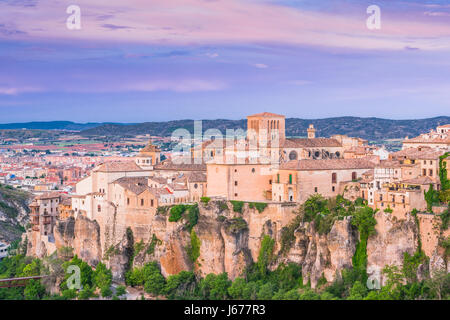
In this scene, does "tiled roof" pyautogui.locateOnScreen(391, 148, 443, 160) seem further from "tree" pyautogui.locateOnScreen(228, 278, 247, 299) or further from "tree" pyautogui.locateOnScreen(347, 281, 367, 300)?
"tree" pyautogui.locateOnScreen(228, 278, 247, 299)

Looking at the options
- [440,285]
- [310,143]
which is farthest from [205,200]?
[440,285]

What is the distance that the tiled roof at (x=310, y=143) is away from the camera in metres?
56.6

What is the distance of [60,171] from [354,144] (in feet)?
206

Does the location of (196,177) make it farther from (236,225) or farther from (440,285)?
(440,285)

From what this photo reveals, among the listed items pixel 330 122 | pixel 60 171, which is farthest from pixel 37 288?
pixel 330 122

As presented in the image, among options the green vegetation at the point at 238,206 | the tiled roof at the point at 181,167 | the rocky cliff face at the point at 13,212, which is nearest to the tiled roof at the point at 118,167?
the tiled roof at the point at 181,167

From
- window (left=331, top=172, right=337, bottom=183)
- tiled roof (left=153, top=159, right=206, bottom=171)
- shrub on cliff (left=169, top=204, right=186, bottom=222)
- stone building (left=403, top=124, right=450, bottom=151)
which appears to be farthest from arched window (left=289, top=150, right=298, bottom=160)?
shrub on cliff (left=169, top=204, right=186, bottom=222)

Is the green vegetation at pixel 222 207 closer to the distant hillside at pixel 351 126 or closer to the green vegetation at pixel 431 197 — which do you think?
the green vegetation at pixel 431 197

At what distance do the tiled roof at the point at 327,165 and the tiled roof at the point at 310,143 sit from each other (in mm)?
5899

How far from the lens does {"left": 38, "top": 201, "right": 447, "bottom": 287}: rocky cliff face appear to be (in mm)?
43562

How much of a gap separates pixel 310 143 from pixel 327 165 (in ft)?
28.2

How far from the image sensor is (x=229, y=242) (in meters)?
49.5

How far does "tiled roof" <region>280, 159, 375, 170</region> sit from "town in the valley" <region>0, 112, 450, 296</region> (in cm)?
7

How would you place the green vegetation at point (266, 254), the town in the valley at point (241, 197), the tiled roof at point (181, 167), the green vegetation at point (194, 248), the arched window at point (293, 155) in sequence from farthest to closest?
the tiled roof at point (181, 167) → the arched window at point (293, 155) → the green vegetation at point (194, 248) → the green vegetation at point (266, 254) → the town in the valley at point (241, 197)
